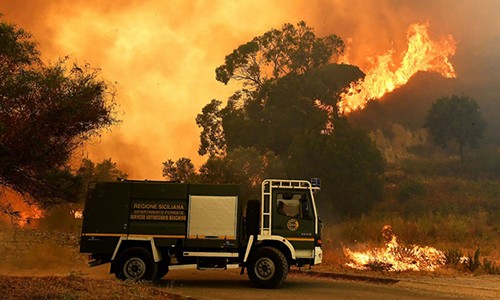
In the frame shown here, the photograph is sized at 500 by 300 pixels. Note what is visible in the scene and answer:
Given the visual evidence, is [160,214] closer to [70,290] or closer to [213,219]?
[213,219]

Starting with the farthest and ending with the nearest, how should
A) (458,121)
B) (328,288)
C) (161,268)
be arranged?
(458,121)
(161,268)
(328,288)

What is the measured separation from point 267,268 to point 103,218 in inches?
196

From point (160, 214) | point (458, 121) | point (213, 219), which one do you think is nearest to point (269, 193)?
point (213, 219)

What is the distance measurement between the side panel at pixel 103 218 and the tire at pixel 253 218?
3553mm

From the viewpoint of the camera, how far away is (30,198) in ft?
36.4

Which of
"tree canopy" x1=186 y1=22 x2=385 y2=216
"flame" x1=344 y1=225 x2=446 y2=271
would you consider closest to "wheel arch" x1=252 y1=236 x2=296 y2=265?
"flame" x1=344 y1=225 x2=446 y2=271

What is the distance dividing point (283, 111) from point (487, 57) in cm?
7806

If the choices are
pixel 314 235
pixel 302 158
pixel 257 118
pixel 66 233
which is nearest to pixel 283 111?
pixel 257 118

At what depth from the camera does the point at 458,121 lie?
6550 centimetres

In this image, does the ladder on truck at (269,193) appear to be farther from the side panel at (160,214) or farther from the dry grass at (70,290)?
the dry grass at (70,290)

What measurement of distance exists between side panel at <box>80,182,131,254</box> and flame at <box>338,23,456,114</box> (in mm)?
35389

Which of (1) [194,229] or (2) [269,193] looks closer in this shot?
(1) [194,229]

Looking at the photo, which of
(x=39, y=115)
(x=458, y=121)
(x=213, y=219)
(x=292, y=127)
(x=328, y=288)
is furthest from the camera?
(x=458, y=121)

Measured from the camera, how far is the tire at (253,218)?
1324 centimetres
